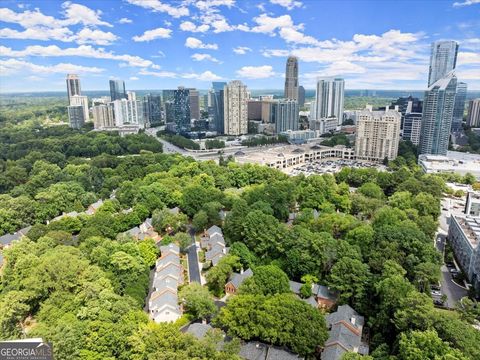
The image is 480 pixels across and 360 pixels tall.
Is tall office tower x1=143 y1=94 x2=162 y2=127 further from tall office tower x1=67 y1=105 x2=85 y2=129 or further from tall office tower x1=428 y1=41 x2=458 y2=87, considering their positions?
tall office tower x1=428 y1=41 x2=458 y2=87

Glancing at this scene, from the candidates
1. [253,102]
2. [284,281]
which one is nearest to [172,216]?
[284,281]

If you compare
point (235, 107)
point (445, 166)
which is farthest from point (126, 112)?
point (445, 166)

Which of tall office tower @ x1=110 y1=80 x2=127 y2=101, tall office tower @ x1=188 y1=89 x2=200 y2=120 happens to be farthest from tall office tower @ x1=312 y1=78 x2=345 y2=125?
tall office tower @ x1=110 y1=80 x2=127 y2=101

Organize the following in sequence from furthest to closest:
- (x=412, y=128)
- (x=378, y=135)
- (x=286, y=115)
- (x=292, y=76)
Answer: (x=292, y=76), (x=286, y=115), (x=412, y=128), (x=378, y=135)

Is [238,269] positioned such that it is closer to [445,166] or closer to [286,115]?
[445,166]

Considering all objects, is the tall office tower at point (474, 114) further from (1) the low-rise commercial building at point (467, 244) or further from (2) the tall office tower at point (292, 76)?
(1) the low-rise commercial building at point (467, 244)

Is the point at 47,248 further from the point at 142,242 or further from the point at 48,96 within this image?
the point at 48,96

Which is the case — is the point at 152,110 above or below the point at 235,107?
below
